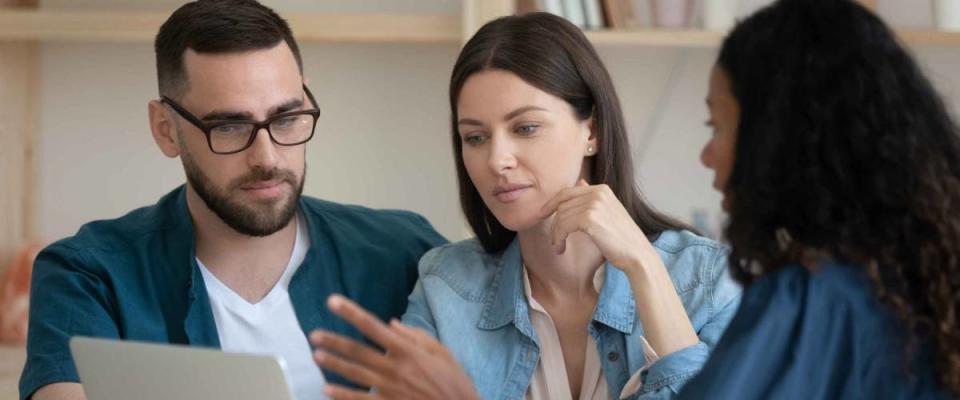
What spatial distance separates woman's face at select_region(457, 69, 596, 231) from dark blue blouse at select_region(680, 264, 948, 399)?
0.70 metres

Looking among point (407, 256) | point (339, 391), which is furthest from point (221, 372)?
point (407, 256)

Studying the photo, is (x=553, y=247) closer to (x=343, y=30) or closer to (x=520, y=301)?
(x=520, y=301)

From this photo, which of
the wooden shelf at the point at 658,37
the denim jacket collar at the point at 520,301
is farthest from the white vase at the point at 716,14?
the denim jacket collar at the point at 520,301

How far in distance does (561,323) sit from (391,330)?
0.53 metres

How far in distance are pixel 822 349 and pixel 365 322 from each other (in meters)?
0.48

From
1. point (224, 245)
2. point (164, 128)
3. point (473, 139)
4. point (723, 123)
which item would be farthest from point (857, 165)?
point (164, 128)

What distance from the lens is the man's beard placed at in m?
1.93

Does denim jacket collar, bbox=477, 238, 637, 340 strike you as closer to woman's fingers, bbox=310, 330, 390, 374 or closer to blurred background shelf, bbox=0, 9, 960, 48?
woman's fingers, bbox=310, 330, 390, 374

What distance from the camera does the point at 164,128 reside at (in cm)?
205

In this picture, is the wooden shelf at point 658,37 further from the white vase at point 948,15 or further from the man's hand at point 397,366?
the man's hand at point 397,366

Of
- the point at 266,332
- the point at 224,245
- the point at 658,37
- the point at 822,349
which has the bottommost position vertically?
the point at 266,332

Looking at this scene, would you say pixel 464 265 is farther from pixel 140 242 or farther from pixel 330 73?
pixel 330 73

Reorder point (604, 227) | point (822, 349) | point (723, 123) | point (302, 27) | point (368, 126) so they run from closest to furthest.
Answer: point (822, 349), point (723, 123), point (604, 227), point (302, 27), point (368, 126)

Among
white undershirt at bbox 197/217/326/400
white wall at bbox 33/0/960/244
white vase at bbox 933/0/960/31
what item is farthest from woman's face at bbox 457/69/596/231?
white vase at bbox 933/0/960/31
